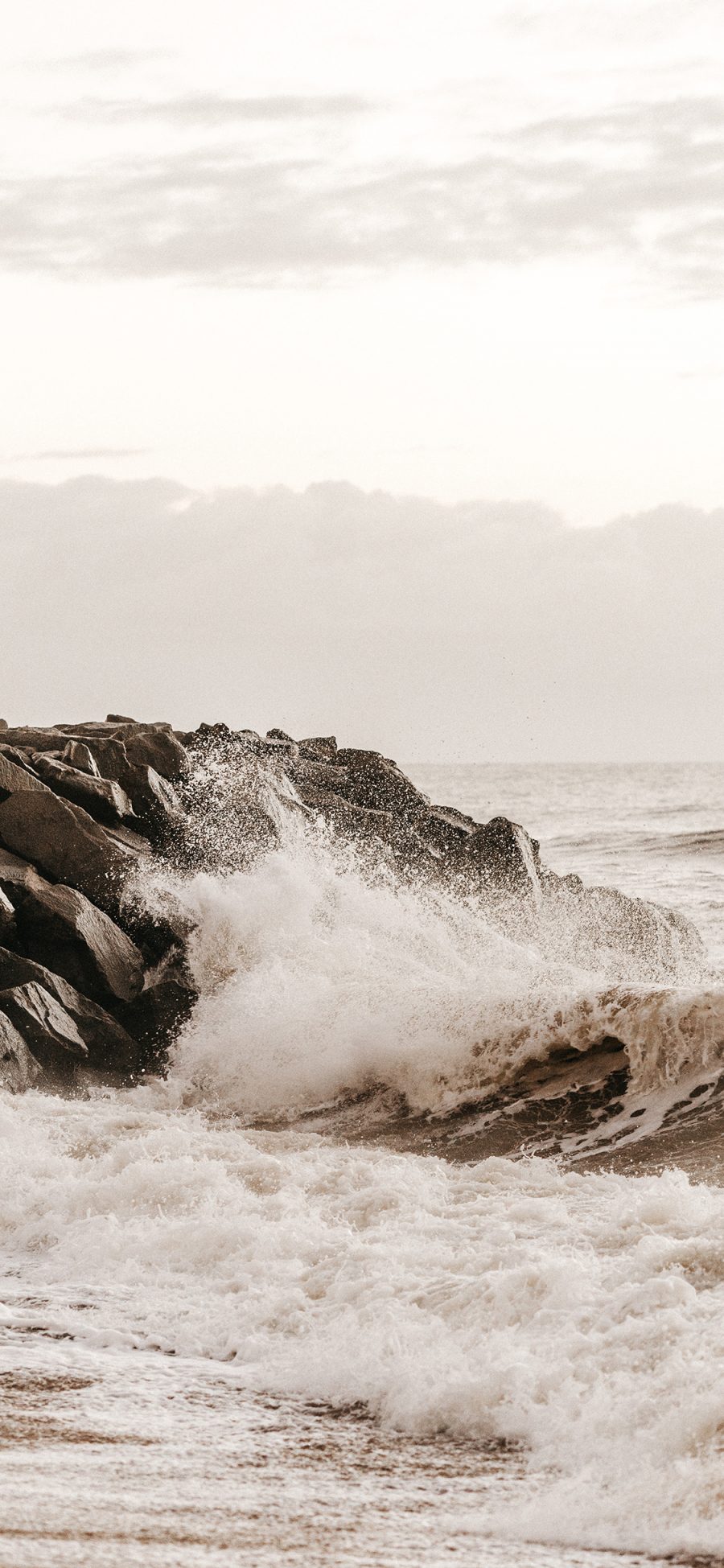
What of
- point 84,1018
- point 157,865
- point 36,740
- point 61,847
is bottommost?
point 84,1018

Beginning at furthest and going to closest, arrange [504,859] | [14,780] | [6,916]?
1. [504,859]
2. [14,780]
3. [6,916]

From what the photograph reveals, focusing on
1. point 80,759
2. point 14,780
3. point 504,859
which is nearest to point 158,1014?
point 14,780

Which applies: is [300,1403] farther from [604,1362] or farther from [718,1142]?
[718,1142]

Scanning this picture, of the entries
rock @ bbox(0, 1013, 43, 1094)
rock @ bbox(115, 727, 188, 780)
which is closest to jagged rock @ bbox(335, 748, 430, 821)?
rock @ bbox(115, 727, 188, 780)

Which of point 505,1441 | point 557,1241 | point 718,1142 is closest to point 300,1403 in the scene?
point 505,1441

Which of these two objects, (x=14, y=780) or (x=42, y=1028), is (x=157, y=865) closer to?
(x=14, y=780)

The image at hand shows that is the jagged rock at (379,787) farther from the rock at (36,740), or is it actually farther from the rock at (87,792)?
the rock at (87,792)

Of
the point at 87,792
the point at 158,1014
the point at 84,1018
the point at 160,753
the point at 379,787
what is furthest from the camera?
the point at 379,787

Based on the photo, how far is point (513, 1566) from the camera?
3311mm

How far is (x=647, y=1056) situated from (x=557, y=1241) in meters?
3.49

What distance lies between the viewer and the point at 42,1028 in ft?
29.8

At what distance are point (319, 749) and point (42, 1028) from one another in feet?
35.0

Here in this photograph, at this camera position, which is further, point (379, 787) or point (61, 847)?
point (379, 787)

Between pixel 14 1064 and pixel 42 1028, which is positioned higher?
pixel 42 1028
